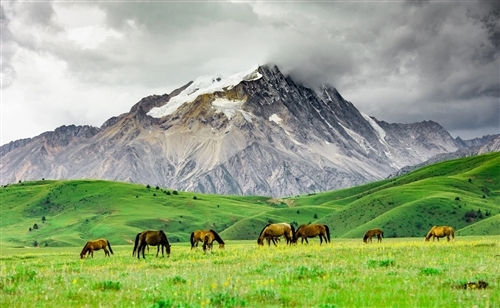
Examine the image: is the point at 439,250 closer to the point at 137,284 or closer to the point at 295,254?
the point at 295,254

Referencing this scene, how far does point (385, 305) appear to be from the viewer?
52.1 ft

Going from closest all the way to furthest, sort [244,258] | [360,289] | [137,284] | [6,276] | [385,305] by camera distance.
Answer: [385,305] → [360,289] → [137,284] → [6,276] → [244,258]

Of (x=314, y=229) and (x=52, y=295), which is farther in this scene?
(x=314, y=229)

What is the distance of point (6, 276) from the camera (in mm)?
23078

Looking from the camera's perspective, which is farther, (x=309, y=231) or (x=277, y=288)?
(x=309, y=231)

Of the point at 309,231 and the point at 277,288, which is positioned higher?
the point at 309,231

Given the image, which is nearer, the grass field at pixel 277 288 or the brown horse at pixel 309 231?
the grass field at pixel 277 288

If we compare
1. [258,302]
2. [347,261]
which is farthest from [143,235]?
[258,302]

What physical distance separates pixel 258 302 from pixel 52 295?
6.79 m

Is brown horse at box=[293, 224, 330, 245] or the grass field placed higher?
brown horse at box=[293, 224, 330, 245]

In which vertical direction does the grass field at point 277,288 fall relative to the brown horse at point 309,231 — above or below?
below

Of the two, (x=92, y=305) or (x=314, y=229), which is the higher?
(x=314, y=229)

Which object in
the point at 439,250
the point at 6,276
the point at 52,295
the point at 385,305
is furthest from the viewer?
the point at 439,250

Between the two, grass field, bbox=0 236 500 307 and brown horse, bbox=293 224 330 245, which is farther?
brown horse, bbox=293 224 330 245
